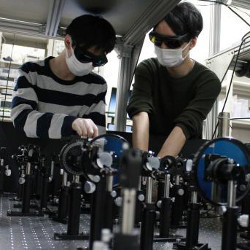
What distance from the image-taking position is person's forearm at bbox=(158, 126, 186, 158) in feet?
4.64

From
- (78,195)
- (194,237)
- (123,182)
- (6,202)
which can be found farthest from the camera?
(6,202)

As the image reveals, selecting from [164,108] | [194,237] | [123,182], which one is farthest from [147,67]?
[123,182]

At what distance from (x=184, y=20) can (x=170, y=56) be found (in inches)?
6.3

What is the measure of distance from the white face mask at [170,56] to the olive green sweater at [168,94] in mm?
139

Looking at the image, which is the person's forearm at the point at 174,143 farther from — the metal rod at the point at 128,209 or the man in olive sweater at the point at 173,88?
the metal rod at the point at 128,209

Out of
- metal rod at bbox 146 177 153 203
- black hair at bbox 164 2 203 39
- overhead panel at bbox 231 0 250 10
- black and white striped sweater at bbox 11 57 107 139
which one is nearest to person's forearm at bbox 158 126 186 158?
black and white striped sweater at bbox 11 57 107 139

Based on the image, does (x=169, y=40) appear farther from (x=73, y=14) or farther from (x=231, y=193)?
(x=231, y=193)

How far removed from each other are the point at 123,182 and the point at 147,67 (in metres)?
1.38

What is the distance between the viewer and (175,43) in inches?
57.6

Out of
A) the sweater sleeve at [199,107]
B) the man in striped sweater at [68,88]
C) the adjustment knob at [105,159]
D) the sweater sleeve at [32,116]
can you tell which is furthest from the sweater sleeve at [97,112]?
the adjustment knob at [105,159]

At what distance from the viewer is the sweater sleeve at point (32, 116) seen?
1.19 m

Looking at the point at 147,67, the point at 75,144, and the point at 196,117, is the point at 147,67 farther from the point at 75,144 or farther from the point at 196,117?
the point at 75,144

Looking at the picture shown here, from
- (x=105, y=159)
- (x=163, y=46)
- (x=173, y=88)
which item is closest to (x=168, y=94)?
(x=173, y=88)

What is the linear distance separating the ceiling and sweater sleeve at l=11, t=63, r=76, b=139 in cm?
25
